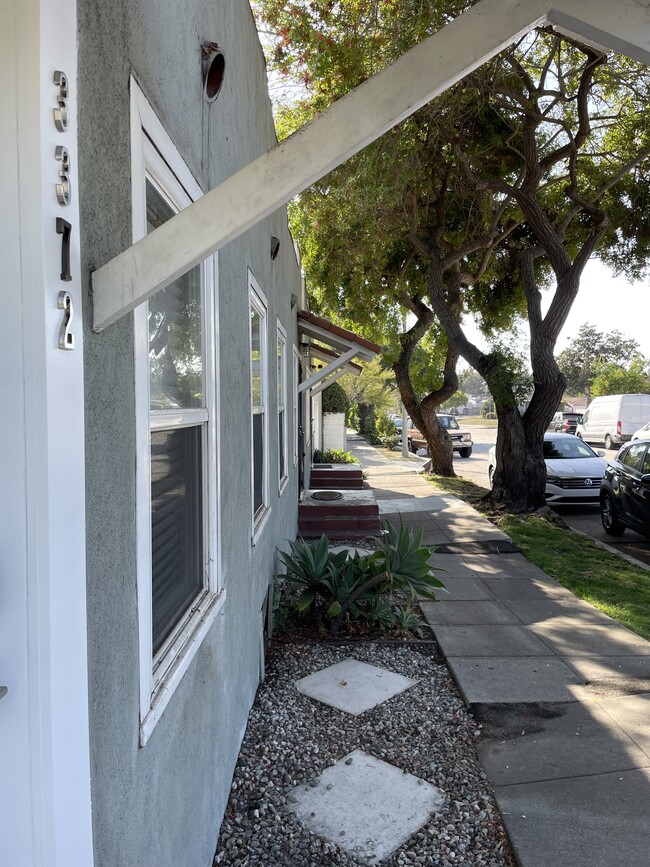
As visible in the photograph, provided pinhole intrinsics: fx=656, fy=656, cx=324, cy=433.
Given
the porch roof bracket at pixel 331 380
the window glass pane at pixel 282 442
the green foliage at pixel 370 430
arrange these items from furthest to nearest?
the green foliage at pixel 370 430 → the porch roof bracket at pixel 331 380 → the window glass pane at pixel 282 442

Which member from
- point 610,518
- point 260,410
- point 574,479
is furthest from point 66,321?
point 574,479

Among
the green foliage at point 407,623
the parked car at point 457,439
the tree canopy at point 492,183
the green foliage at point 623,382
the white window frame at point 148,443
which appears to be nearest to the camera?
the white window frame at point 148,443

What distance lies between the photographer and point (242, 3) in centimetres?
372

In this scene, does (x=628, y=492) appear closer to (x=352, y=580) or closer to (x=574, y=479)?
(x=574, y=479)

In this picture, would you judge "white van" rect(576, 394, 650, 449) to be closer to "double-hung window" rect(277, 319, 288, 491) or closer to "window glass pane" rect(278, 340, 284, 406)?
"double-hung window" rect(277, 319, 288, 491)

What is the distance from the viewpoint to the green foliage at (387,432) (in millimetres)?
34188

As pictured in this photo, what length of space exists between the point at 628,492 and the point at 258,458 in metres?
6.85

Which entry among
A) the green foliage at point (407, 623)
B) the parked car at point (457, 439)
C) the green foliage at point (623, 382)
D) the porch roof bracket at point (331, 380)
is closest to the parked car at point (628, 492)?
the porch roof bracket at point (331, 380)

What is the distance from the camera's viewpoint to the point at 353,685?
454 cm

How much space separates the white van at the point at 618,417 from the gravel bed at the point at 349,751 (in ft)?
89.4

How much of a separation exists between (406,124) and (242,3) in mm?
6264

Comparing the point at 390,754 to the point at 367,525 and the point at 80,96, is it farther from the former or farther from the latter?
the point at 367,525

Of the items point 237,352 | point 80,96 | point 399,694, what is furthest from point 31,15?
point 399,694

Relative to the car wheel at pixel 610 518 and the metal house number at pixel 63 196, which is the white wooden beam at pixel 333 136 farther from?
the car wheel at pixel 610 518
